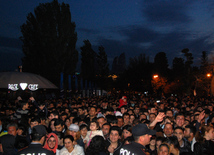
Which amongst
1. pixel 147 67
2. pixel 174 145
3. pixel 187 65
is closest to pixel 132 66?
pixel 147 67

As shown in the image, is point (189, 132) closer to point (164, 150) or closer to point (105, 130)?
point (164, 150)

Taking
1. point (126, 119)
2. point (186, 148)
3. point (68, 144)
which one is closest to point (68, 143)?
point (68, 144)

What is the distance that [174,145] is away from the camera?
4988 mm

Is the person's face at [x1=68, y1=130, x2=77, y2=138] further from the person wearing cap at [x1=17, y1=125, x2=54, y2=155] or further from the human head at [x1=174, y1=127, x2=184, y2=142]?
the human head at [x1=174, y1=127, x2=184, y2=142]

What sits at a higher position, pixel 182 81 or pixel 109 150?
pixel 182 81

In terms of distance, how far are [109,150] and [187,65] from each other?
5142cm

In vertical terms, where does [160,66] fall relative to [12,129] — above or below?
above

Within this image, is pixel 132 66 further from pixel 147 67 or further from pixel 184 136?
pixel 184 136

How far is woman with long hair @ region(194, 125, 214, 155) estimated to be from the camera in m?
4.64

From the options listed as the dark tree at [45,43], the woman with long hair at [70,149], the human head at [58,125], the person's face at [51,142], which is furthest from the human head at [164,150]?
the dark tree at [45,43]

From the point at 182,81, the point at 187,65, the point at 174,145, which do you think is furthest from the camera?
the point at 187,65

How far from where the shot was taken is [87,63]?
59844 mm

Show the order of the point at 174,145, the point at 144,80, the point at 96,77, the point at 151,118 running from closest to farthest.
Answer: the point at 174,145, the point at 151,118, the point at 144,80, the point at 96,77

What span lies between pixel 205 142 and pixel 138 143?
2006 mm
